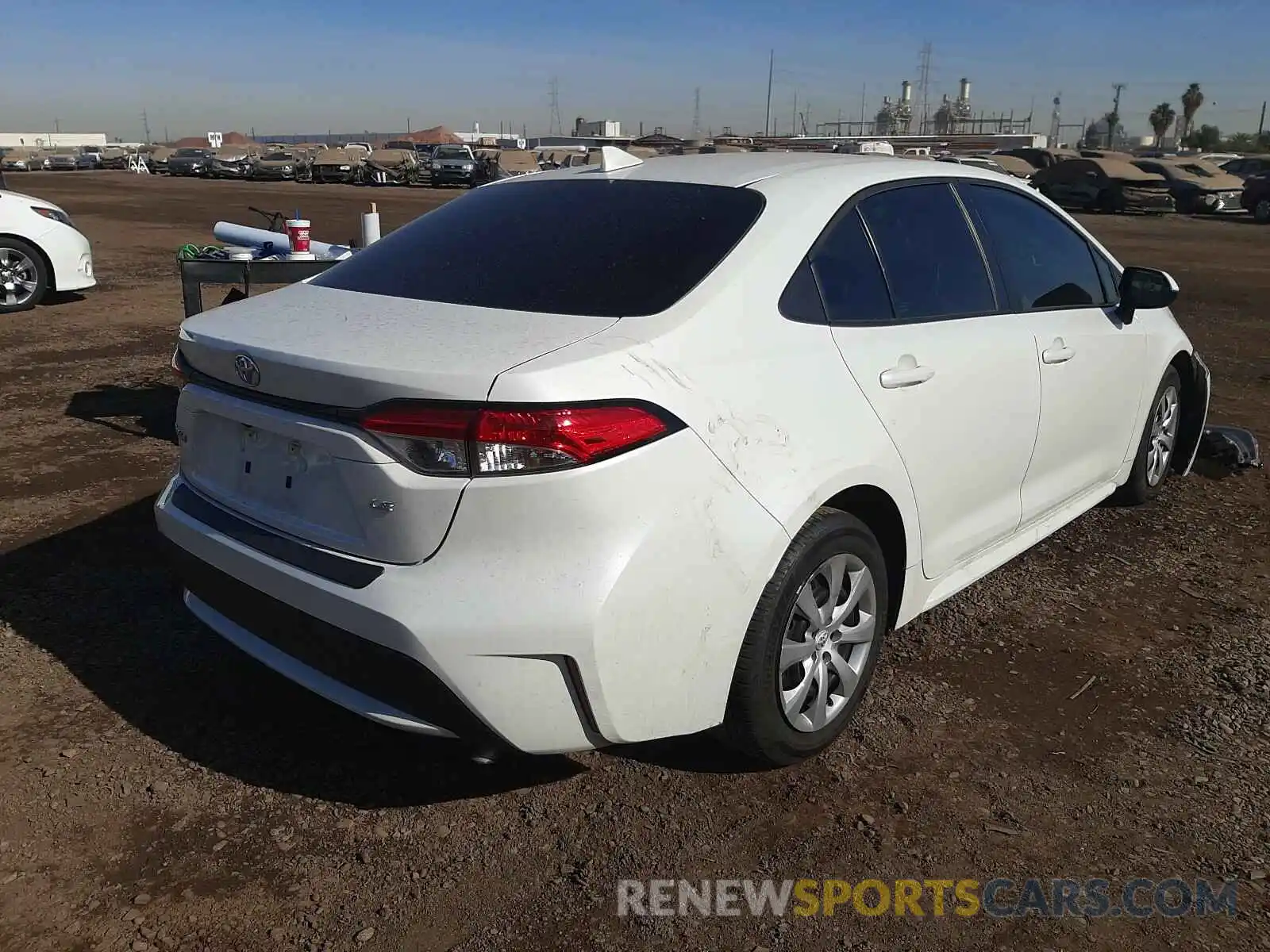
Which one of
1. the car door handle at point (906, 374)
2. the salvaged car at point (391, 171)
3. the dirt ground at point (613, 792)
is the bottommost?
the salvaged car at point (391, 171)

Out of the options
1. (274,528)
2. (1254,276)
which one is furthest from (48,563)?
(1254,276)

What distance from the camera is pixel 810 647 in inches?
114

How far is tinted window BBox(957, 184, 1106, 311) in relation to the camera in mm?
3777

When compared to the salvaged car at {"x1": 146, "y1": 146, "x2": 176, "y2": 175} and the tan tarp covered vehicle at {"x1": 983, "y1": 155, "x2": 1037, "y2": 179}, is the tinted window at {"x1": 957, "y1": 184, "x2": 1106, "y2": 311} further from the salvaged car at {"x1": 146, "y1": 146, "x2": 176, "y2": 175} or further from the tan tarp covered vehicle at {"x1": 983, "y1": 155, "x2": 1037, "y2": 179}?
the salvaged car at {"x1": 146, "y1": 146, "x2": 176, "y2": 175}

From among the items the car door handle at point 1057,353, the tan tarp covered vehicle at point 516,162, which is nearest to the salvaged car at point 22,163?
the tan tarp covered vehicle at point 516,162

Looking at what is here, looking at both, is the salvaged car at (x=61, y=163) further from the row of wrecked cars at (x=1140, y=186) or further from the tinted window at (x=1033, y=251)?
the tinted window at (x=1033, y=251)

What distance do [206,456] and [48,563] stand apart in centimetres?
193

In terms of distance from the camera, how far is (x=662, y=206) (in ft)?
10.3

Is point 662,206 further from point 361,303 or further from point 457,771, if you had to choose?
point 457,771

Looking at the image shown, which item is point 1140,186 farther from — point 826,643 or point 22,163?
point 22,163

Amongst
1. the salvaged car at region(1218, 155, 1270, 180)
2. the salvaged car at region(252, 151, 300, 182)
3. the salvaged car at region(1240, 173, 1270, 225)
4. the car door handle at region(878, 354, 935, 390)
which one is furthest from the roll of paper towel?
the salvaged car at region(252, 151, 300, 182)

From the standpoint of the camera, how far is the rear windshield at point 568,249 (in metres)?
2.76

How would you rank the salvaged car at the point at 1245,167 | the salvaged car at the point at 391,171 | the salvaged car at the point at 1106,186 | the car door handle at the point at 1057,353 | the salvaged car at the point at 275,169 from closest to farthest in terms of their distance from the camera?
the car door handle at the point at 1057,353 → the salvaged car at the point at 1106,186 → the salvaged car at the point at 1245,167 → the salvaged car at the point at 391,171 → the salvaged car at the point at 275,169

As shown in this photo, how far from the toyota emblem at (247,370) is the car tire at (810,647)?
139cm
